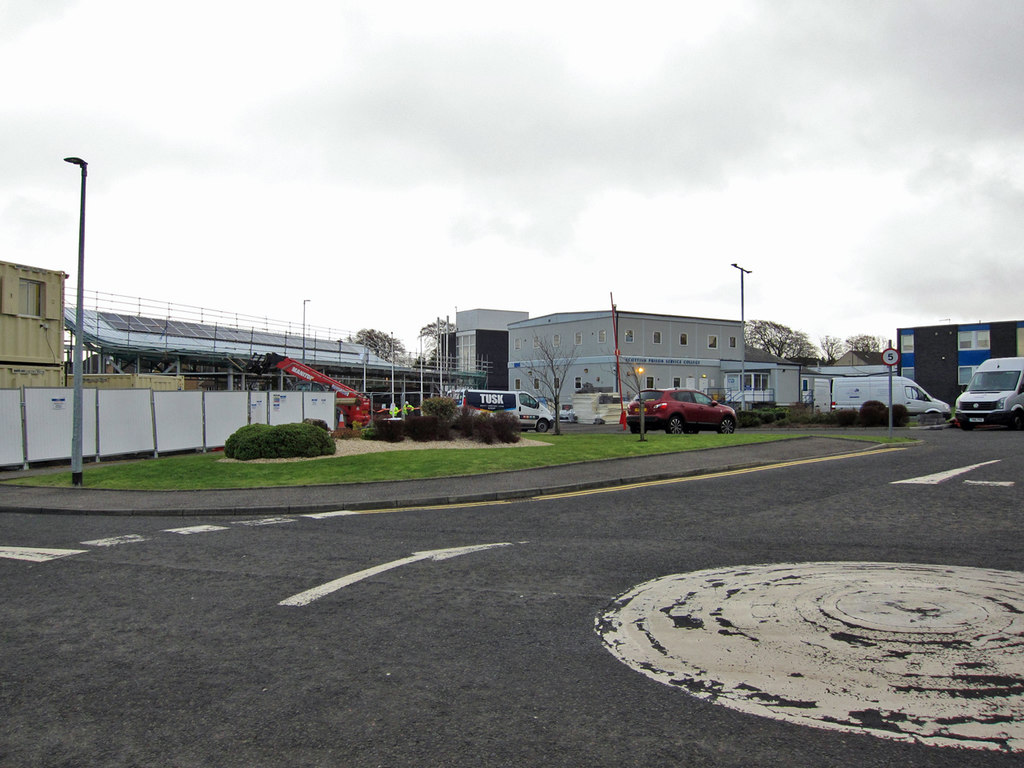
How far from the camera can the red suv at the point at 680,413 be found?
27.8 metres

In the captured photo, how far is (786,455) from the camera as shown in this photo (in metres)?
17.7

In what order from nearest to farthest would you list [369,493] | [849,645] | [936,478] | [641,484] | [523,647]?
[849,645], [523,647], [936,478], [369,493], [641,484]

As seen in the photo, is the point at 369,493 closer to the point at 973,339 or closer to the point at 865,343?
the point at 973,339

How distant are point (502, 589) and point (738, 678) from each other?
2479 mm

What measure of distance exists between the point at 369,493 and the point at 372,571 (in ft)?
20.0

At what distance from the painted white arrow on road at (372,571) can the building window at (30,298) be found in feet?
69.3

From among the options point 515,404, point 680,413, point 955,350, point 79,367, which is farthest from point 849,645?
point 955,350

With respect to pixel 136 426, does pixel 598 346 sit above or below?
above

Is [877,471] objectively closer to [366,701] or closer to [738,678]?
[738,678]

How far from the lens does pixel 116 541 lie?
8828 mm

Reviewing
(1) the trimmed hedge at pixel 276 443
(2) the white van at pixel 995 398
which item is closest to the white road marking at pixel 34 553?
(1) the trimmed hedge at pixel 276 443

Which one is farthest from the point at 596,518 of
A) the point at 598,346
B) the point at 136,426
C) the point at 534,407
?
the point at 598,346

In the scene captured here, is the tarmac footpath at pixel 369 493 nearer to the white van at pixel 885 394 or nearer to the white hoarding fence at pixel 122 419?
the white hoarding fence at pixel 122 419

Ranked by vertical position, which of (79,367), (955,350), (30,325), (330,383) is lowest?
(330,383)
